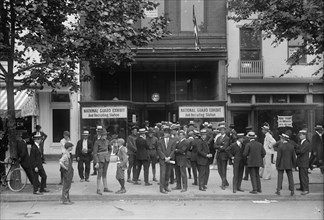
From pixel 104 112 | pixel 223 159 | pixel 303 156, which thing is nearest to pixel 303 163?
pixel 303 156

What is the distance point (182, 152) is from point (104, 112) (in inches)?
301

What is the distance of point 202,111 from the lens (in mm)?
19062

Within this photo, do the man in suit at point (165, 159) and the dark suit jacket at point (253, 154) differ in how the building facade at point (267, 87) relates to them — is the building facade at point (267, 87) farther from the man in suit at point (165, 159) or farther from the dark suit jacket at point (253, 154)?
the man in suit at point (165, 159)

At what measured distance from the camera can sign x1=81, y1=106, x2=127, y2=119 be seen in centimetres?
1856

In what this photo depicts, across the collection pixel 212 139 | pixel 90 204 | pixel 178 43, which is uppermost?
pixel 178 43

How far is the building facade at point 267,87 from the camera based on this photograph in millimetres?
19859

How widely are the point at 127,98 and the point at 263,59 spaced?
7.69 meters

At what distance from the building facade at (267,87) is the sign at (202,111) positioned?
1.17 metres

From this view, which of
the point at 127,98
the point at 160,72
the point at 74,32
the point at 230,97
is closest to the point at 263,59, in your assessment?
the point at 230,97

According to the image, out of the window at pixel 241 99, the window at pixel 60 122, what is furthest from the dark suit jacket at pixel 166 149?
the window at pixel 241 99

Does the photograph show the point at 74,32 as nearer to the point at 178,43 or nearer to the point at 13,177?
the point at 13,177

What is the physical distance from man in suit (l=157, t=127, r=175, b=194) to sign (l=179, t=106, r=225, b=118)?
23.1ft

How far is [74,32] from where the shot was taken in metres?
11.5

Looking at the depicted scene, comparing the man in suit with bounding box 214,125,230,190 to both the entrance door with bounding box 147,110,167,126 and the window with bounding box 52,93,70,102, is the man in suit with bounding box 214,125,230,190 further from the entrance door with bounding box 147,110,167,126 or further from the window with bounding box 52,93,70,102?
the entrance door with bounding box 147,110,167,126
